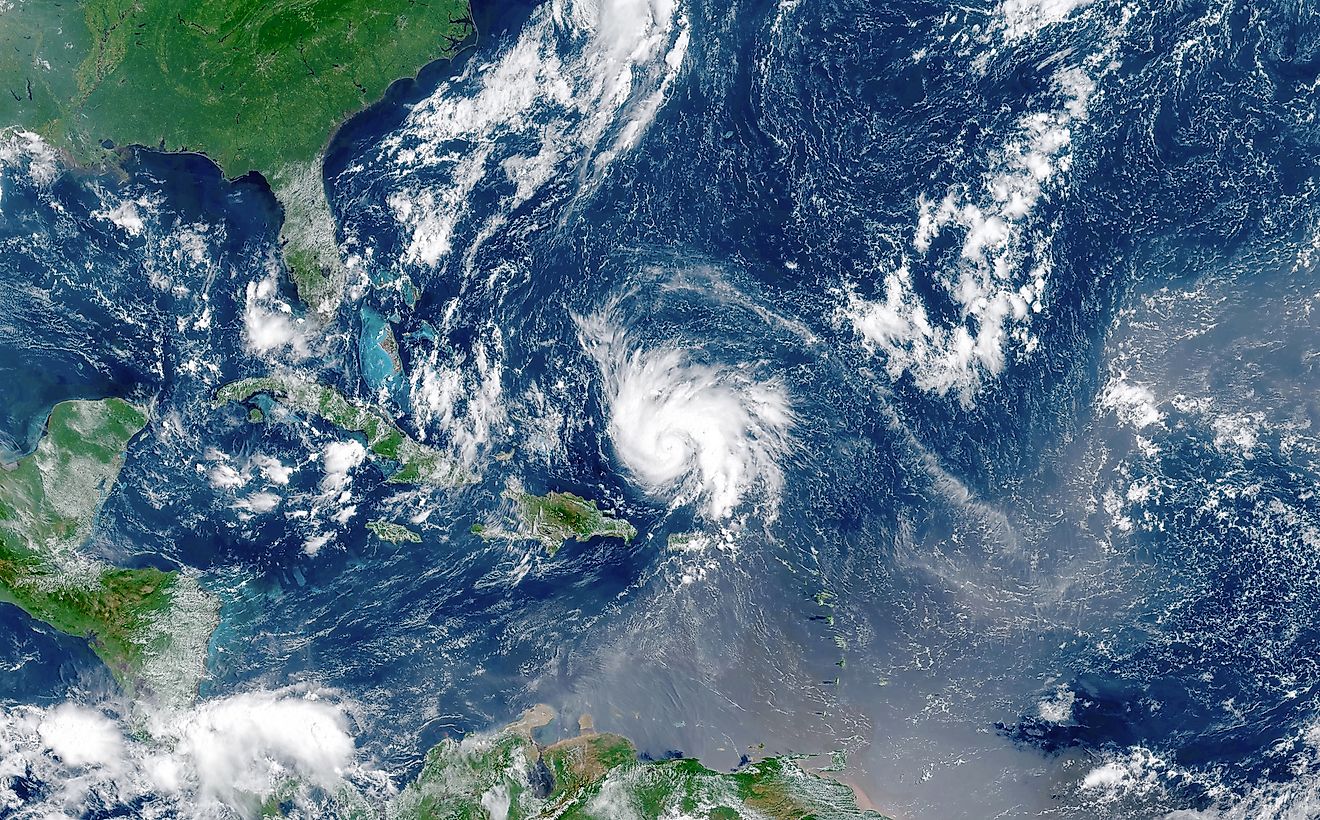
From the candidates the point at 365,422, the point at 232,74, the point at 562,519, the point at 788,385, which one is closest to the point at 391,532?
the point at 365,422

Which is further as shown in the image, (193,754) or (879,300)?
(193,754)

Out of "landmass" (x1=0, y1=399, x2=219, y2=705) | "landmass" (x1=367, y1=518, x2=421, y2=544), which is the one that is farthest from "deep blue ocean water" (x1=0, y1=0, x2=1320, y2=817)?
"landmass" (x1=0, y1=399, x2=219, y2=705)

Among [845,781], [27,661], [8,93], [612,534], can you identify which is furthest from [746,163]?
[27,661]

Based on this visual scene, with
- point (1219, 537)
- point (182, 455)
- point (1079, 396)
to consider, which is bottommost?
point (1219, 537)

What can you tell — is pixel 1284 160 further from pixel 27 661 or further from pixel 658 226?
pixel 27 661

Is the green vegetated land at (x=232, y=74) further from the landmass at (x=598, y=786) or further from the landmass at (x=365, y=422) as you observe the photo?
the landmass at (x=598, y=786)

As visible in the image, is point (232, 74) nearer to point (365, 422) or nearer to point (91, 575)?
point (365, 422)

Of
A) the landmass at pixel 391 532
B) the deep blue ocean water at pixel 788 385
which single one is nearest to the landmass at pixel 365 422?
the deep blue ocean water at pixel 788 385
